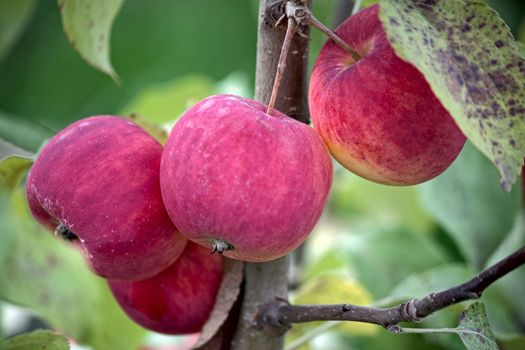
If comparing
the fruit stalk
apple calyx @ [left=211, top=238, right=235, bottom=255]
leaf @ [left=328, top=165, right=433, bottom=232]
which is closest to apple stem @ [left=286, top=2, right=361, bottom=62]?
the fruit stalk

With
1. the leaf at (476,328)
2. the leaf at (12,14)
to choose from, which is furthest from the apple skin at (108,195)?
the leaf at (12,14)

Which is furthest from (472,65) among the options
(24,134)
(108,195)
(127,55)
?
(127,55)

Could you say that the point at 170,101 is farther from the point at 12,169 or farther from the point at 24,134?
the point at 12,169

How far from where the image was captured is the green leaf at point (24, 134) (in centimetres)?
86

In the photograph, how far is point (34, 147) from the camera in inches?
33.9

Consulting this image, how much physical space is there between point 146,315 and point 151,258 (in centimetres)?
11

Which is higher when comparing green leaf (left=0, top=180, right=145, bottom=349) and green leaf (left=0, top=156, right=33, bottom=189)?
green leaf (left=0, top=156, right=33, bottom=189)

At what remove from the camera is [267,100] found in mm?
674

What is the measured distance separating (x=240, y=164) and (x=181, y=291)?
21cm

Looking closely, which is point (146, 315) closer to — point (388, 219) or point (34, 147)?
point (34, 147)

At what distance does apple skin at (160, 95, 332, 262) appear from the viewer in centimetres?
56

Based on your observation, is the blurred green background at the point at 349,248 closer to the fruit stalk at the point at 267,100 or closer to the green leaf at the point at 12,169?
the green leaf at the point at 12,169

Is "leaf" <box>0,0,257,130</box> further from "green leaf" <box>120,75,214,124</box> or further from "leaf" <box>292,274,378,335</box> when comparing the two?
"leaf" <box>292,274,378,335</box>

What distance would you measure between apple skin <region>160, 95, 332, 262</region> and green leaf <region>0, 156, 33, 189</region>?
0.69 feet
